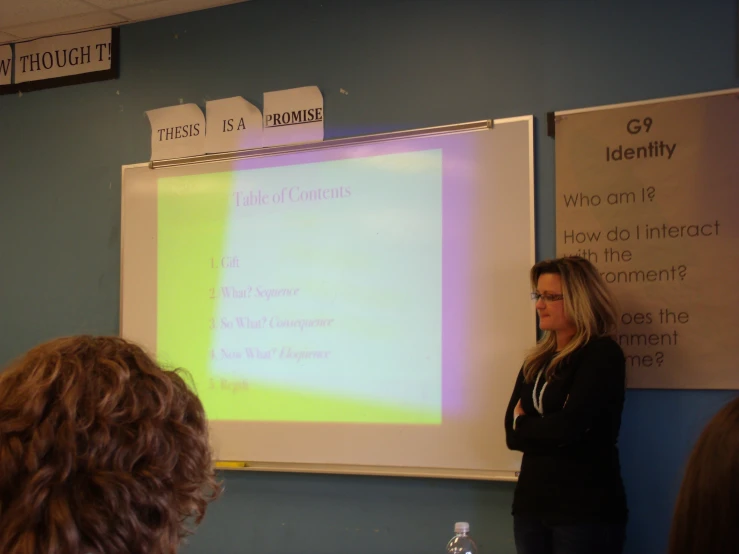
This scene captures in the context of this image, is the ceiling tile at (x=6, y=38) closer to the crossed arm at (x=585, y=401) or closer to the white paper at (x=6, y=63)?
the white paper at (x=6, y=63)

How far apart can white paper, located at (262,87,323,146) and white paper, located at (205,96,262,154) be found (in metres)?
0.06

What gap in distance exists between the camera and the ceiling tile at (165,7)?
347 cm

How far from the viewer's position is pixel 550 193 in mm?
2859

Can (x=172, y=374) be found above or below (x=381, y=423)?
above

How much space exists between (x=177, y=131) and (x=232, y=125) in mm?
305

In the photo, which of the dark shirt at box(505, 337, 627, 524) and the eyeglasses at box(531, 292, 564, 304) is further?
the eyeglasses at box(531, 292, 564, 304)

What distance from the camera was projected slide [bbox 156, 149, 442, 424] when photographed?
3039 mm

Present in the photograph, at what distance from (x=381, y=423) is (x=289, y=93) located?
1484 mm

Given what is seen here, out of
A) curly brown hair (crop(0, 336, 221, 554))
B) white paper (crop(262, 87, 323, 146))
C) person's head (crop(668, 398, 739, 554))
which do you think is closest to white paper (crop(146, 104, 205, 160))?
white paper (crop(262, 87, 323, 146))

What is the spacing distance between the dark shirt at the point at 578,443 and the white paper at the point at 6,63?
3.24 metres

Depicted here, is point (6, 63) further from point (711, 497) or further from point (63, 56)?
point (711, 497)

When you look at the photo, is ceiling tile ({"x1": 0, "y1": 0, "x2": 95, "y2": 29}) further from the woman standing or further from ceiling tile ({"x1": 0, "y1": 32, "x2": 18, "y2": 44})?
the woman standing

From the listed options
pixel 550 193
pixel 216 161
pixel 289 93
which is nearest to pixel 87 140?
pixel 216 161

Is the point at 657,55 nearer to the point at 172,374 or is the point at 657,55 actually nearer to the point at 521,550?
the point at 521,550
